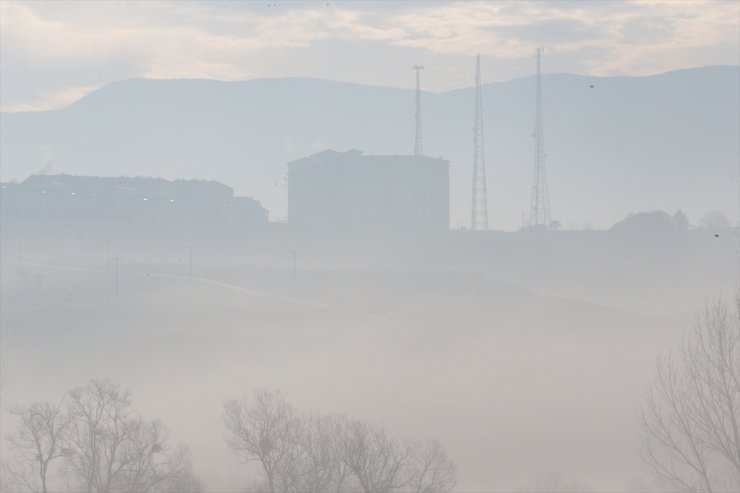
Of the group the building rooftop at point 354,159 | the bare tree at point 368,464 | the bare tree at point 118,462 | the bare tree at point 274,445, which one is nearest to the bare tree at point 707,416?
the bare tree at point 368,464

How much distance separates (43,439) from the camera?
2152 cm

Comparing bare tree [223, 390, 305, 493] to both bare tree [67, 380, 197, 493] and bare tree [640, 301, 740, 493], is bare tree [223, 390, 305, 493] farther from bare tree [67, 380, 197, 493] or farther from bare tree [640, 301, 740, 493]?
bare tree [640, 301, 740, 493]

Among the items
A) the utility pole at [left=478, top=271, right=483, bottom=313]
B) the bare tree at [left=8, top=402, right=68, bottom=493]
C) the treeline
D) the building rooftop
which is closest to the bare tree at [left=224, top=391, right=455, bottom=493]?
the treeline

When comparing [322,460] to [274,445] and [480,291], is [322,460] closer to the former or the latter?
[274,445]

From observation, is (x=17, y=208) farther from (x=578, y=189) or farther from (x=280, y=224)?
(x=578, y=189)

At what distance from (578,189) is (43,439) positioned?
159911mm

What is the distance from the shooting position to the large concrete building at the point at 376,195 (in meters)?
88.7

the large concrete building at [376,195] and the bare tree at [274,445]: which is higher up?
the large concrete building at [376,195]

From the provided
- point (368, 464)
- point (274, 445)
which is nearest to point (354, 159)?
point (274, 445)

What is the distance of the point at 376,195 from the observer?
89062 mm

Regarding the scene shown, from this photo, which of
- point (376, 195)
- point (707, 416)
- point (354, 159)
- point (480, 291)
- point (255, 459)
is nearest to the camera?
point (707, 416)

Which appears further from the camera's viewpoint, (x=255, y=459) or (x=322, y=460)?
(x=255, y=459)

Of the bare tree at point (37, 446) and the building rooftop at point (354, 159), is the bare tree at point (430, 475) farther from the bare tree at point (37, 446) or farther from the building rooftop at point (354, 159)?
the building rooftop at point (354, 159)

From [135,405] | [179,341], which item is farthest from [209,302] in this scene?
[135,405]
